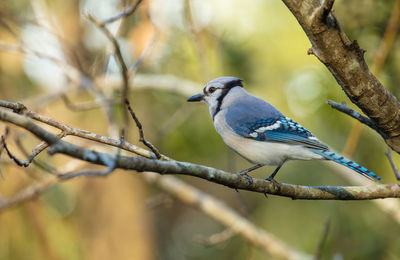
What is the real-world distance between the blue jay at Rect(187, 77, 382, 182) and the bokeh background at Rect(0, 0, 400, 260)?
49 centimetres

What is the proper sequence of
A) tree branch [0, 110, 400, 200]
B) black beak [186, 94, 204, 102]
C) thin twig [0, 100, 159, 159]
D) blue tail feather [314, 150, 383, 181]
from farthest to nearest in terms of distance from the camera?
black beak [186, 94, 204, 102]
blue tail feather [314, 150, 383, 181]
thin twig [0, 100, 159, 159]
tree branch [0, 110, 400, 200]

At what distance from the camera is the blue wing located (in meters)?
2.51

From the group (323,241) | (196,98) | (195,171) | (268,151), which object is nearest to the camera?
(195,171)

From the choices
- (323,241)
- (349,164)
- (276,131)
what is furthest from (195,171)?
(276,131)

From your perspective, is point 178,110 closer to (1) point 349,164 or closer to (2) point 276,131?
(2) point 276,131

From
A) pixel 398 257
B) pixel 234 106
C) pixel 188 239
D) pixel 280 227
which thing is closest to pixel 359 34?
pixel 234 106

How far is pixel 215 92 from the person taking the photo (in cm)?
312

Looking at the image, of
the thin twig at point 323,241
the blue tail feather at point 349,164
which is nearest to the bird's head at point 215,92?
the blue tail feather at point 349,164

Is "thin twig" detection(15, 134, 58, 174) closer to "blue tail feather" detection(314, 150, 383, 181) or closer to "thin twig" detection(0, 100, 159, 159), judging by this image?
"thin twig" detection(0, 100, 159, 159)

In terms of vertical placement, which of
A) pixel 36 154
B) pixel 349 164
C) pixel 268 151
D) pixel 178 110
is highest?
pixel 36 154

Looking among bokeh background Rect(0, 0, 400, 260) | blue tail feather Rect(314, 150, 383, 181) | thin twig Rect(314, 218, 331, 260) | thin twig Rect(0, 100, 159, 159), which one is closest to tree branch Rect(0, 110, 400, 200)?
blue tail feather Rect(314, 150, 383, 181)

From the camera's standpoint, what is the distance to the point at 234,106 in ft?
9.66

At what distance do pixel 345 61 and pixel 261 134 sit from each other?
42.9 inches

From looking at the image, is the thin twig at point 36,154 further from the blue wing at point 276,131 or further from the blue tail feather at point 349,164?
the blue tail feather at point 349,164
